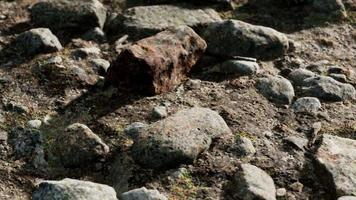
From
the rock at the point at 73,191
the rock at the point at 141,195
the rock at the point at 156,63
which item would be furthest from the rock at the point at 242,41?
the rock at the point at 73,191

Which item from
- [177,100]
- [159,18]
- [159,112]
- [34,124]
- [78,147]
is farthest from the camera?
[159,18]

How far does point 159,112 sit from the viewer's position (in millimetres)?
5840

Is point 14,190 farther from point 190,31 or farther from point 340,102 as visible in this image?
point 340,102

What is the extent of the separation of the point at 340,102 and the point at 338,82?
0.90 ft

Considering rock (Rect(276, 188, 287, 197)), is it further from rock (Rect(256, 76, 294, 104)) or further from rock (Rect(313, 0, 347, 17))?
rock (Rect(313, 0, 347, 17))

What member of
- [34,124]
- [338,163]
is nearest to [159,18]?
[34,124]

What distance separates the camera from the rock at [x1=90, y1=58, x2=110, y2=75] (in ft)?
21.5

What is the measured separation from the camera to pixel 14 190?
196 inches

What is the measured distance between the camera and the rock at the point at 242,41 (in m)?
6.79

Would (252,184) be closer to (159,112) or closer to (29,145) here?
(159,112)

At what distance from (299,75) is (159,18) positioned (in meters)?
1.89

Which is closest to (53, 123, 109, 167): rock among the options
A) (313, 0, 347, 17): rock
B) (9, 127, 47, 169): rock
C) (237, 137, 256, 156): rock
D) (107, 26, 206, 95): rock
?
(9, 127, 47, 169): rock

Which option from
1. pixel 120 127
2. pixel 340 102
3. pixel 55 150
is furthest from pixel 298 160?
pixel 55 150

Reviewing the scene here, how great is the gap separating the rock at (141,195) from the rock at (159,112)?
1.20 meters
